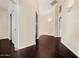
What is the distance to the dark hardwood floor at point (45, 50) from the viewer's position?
78.4 inches

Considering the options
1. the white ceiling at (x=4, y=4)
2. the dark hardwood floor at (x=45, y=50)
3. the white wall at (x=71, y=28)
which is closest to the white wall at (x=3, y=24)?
the white ceiling at (x=4, y=4)

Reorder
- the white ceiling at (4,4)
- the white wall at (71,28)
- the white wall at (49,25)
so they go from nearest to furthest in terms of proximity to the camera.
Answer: the white ceiling at (4,4) → the white wall at (49,25) → the white wall at (71,28)

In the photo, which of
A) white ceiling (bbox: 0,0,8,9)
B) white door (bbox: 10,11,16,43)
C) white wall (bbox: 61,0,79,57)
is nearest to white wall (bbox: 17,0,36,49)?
white door (bbox: 10,11,16,43)

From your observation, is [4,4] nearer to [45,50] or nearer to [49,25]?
[49,25]

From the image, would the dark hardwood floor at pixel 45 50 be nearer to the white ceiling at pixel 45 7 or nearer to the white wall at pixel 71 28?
the white wall at pixel 71 28

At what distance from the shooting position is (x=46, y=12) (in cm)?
210

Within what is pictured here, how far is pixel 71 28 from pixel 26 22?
930 mm

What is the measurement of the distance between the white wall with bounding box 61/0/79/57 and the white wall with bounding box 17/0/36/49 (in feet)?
1.97

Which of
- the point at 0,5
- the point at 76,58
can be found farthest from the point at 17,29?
the point at 76,58

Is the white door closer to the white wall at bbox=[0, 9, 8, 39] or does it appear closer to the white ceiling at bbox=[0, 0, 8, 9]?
the white wall at bbox=[0, 9, 8, 39]

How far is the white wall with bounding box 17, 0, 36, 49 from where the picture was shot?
6.43ft

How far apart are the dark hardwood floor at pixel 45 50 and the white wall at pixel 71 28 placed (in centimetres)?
13

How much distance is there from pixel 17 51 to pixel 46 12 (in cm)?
88

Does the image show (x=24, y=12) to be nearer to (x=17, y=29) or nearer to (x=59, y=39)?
(x=17, y=29)
